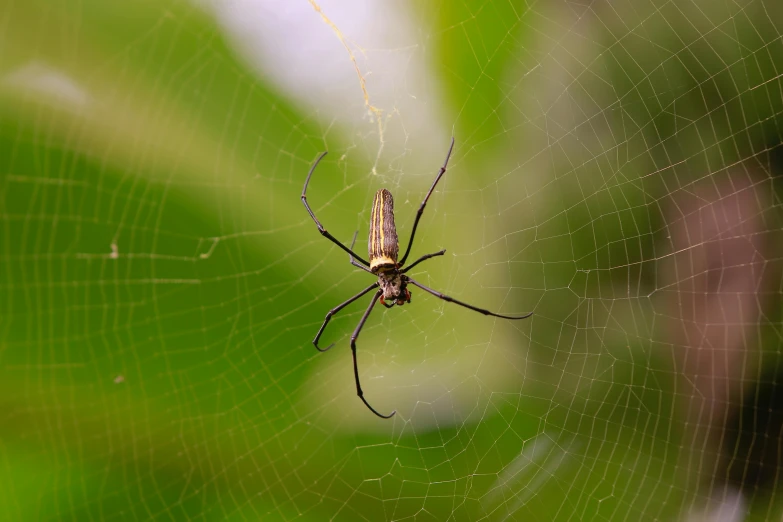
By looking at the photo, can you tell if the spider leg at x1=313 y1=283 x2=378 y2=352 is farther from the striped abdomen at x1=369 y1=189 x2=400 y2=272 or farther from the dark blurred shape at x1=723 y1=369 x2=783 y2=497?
the dark blurred shape at x1=723 y1=369 x2=783 y2=497

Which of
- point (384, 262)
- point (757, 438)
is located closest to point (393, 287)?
point (384, 262)

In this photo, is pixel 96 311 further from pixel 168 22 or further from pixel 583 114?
pixel 583 114

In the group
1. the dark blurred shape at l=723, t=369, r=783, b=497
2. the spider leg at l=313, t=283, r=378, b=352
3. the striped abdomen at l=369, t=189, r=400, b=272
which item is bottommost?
the dark blurred shape at l=723, t=369, r=783, b=497

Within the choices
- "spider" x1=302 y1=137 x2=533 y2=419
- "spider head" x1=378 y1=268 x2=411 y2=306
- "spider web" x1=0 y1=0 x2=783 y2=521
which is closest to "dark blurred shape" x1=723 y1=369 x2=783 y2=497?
"spider web" x1=0 y1=0 x2=783 y2=521

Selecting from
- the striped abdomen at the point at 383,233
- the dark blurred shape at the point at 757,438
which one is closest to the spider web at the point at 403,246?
the dark blurred shape at the point at 757,438

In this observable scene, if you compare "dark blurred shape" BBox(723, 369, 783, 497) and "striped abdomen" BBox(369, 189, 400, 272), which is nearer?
"dark blurred shape" BBox(723, 369, 783, 497)

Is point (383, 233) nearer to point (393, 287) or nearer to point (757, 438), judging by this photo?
point (393, 287)

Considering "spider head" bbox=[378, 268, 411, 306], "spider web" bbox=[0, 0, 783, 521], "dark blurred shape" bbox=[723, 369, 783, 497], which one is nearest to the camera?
"dark blurred shape" bbox=[723, 369, 783, 497]
